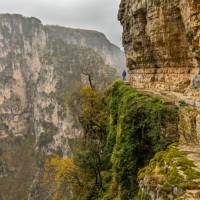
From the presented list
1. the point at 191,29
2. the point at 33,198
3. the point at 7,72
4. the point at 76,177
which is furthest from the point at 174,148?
the point at 7,72

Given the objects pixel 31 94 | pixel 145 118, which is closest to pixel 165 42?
pixel 145 118

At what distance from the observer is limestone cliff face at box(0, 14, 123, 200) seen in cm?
12000

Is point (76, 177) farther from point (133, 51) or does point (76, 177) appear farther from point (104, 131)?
point (133, 51)

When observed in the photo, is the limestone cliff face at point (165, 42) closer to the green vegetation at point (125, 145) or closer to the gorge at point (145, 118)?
the gorge at point (145, 118)

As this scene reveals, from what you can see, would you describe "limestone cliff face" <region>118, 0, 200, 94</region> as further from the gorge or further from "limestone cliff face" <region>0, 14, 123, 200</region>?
"limestone cliff face" <region>0, 14, 123, 200</region>

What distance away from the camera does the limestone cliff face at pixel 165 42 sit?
16500 millimetres

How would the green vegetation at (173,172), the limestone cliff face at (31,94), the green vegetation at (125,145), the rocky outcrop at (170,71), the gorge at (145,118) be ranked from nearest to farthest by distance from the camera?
the green vegetation at (173,172)
the rocky outcrop at (170,71)
the gorge at (145,118)
the green vegetation at (125,145)
the limestone cliff face at (31,94)

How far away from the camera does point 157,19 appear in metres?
20.8

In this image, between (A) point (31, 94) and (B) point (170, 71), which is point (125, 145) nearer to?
(B) point (170, 71)

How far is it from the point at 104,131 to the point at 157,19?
13221mm

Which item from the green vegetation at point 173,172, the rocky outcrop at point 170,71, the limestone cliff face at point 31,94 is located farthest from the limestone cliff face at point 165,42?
the limestone cliff face at point 31,94

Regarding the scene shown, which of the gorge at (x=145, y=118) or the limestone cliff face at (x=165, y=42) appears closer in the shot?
the gorge at (x=145, y=118)

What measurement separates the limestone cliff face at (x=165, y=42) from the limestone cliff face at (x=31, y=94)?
8087 cm

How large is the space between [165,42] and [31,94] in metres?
132
